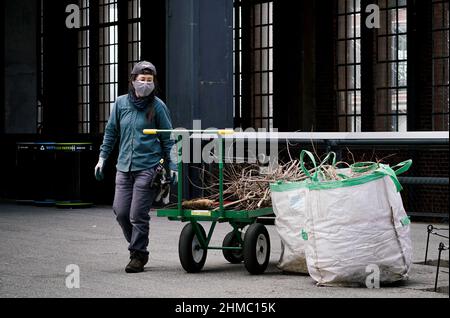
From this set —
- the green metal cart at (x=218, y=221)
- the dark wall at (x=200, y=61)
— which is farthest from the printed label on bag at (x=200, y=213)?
the dark wall at (x=200, y=61)

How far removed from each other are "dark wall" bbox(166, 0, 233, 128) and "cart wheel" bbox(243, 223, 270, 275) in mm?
5941

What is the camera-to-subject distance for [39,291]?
819cm

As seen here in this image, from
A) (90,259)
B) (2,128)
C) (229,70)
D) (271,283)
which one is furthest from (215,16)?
(2,128)

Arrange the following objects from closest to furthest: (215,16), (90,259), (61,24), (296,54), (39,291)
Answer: (39,291) < (90,259) < (215,16) < (296,54) < (61,24)

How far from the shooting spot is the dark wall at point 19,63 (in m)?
Result: 22.5

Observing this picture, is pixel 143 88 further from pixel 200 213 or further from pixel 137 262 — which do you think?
pixel 137 262

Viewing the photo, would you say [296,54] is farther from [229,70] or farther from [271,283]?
[271,283]

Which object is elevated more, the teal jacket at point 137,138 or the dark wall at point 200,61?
→ the dark wall at point 200,61

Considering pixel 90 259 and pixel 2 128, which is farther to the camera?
pixel 2 128

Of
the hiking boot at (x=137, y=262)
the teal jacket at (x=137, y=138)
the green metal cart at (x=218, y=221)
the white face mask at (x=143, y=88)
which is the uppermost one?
the white face mask at (x=143, y=88)

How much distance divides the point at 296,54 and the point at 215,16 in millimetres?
2993

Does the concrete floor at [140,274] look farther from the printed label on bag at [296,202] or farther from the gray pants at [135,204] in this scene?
the printed label on bag at [296,202]

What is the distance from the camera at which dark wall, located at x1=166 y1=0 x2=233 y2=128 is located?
588 inches

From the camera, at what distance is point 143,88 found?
31.0ft
